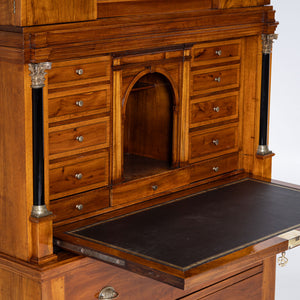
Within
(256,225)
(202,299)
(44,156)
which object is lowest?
(202,299)

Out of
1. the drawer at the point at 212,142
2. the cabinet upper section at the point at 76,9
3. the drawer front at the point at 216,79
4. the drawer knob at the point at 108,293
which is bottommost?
the drawer knob at the point at 108,293

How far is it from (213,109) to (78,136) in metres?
1.11

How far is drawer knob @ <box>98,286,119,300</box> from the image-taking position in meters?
4.41

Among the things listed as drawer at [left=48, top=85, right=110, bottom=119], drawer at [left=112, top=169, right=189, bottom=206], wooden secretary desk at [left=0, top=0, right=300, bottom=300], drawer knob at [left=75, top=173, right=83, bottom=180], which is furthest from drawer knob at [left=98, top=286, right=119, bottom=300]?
drawer at [left=48, top=85, right=110, bottom=119]

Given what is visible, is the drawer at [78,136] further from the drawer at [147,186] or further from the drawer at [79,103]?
the drawer at [147,186]

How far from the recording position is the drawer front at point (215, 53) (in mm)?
4984

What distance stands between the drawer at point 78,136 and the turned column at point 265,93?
126 centimetres

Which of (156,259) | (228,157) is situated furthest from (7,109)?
(228,157)

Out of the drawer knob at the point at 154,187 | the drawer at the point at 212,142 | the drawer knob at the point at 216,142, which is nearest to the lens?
the drawer knob at the point at 154,187

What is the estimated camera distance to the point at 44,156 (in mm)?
4098

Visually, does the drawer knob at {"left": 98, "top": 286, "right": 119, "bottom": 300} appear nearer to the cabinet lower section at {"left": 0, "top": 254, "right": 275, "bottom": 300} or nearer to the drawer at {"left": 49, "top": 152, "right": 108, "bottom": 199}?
the cabinet lower section at {"left": 0, "top": 254, "right": 275, "bottom": 300}

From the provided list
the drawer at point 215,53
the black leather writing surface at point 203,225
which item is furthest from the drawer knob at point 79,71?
the drawer at point 215,53

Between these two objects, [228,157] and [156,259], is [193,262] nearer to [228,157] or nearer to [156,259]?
[156,259]

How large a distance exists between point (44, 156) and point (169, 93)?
115 cm
